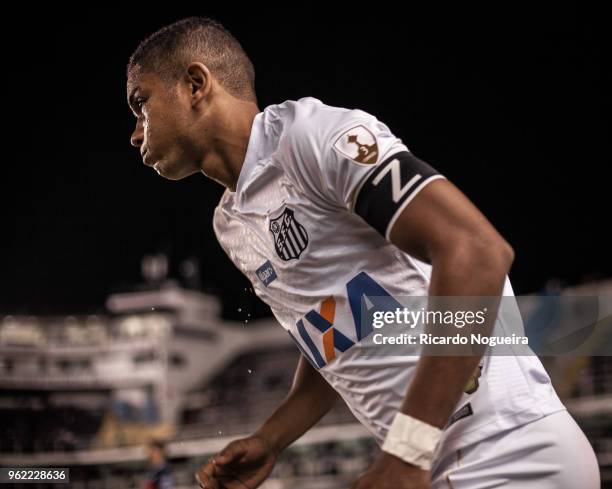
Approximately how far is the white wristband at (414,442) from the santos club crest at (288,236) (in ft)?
1.25

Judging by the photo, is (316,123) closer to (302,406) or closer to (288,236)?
(288,236)

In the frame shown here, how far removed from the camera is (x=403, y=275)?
1288 millimetres

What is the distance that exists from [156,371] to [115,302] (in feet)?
15.5

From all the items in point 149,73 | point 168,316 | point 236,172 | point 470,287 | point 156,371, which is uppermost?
point 168,316

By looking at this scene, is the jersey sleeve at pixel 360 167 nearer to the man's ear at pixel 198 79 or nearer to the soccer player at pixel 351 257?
the soccer player at pixel 351 257

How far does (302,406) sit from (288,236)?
20.6 inches

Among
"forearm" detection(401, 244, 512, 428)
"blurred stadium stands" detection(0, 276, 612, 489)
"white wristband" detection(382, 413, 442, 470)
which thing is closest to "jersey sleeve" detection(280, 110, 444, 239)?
"forearm" detection(401, 244, 512, 428)

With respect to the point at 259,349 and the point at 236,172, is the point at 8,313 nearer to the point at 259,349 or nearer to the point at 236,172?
the point at 259,349

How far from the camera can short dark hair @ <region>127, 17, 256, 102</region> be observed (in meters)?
1.60

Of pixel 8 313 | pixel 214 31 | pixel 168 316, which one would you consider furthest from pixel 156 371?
pixel 214 31

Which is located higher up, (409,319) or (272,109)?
(272,109)

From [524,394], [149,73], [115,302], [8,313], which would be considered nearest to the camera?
[524,394]

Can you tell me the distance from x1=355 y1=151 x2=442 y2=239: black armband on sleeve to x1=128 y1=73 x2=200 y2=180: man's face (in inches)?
20.9

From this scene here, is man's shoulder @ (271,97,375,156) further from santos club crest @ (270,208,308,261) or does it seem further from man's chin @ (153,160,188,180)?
man's chin @ (153,160,188,180)
